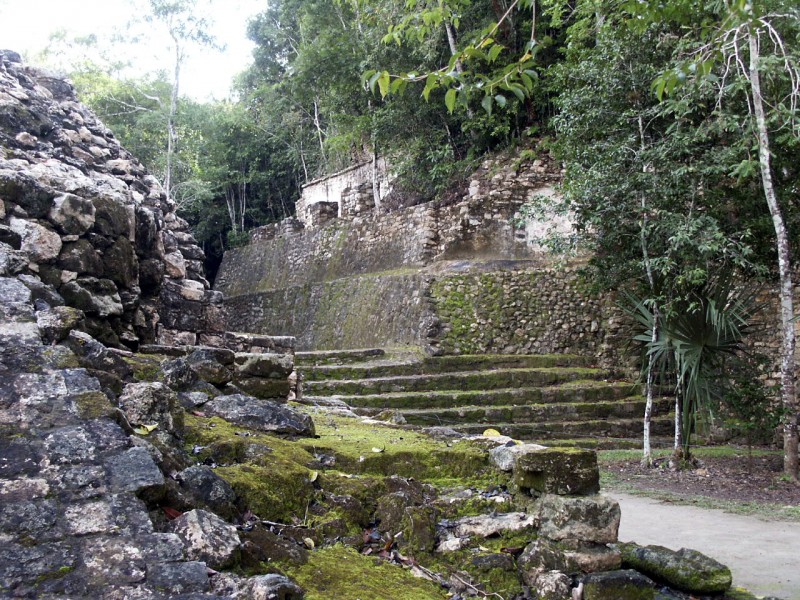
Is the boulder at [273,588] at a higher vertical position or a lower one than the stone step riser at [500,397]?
higher

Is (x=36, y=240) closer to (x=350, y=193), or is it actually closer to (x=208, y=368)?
(x=208, y=368)

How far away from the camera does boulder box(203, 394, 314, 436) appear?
3.83 m

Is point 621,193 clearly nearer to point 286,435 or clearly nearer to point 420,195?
point 286,435

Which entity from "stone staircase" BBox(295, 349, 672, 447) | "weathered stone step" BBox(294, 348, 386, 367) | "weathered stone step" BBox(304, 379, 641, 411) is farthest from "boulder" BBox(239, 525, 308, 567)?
"weathered stone step" BBox(294, 348, 386, 367)

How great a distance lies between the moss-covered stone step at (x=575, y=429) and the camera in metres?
10.1

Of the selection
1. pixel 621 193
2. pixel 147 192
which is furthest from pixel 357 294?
pixel 147 192

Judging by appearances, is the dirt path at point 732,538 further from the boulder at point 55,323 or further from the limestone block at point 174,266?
the limestone block at point 174,266

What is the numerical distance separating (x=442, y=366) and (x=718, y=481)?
16.9ft

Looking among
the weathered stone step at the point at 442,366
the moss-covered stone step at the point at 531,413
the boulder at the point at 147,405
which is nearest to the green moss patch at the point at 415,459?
the boulder at the point at 147,405

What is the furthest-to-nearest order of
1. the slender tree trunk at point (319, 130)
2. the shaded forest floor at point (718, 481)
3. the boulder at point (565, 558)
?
the slender tree trunk at point (319, 130)
the shaded forest floor at point (718, 481)
the boulder at point (565, 558)

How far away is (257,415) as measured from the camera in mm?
3904

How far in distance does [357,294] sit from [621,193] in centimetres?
749

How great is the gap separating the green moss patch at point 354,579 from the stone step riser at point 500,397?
24.3 ft

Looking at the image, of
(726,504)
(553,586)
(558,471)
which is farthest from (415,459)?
(726,504)
